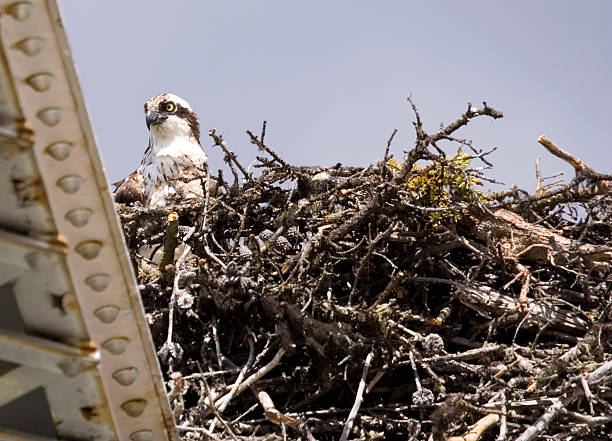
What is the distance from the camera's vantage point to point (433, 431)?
10.9 feet

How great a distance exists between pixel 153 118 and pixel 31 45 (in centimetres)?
624

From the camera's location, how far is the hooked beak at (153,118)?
7512 mm

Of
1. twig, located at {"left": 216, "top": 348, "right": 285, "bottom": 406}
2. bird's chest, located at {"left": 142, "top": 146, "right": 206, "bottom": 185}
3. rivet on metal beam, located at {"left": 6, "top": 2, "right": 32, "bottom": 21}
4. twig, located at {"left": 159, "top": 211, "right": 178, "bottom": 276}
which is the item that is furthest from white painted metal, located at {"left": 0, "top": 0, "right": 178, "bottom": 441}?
bird's chest, located at {"left": 142, "top": 146, "right": 206, "bottom": 185}

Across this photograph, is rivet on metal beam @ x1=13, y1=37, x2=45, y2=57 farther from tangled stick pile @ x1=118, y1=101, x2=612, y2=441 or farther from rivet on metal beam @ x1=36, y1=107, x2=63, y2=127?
tangled stick pile @ x1=118, y1=101, x2=612, y2=441

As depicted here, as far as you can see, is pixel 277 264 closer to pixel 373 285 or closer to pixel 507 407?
pixel 373 285

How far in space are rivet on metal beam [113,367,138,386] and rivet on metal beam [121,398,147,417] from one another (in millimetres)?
49

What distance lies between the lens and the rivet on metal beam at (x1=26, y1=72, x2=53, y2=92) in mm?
1380

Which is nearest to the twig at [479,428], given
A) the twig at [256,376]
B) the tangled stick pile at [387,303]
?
the tangled stick pile at [387,303]

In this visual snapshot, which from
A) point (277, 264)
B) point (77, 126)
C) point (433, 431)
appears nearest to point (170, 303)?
point (277, 264)

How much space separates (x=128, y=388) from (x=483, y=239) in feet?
10.1

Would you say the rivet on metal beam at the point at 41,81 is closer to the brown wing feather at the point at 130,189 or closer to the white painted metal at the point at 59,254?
the white painted metal at the point at 59,254

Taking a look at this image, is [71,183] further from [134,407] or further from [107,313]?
[134,407]

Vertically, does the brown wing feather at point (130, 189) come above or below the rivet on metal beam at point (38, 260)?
below

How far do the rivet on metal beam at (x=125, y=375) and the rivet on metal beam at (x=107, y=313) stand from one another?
111mm
